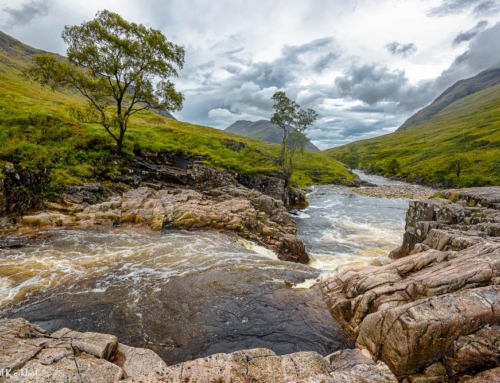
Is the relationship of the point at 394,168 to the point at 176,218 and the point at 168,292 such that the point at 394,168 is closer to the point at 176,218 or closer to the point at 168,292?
the point at 176,218

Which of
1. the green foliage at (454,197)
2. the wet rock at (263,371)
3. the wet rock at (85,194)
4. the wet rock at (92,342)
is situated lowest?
the wet rock at (92,342)

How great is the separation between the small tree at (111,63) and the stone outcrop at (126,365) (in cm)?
3135

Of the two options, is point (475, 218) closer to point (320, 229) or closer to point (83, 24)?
point (320, 229)

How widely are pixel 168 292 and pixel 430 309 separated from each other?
1211 centimetres

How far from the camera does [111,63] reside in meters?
32.8

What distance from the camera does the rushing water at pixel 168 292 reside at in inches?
458

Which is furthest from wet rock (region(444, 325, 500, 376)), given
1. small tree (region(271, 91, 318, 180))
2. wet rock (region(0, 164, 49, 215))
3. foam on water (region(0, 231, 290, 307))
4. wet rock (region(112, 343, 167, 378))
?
small tree (region(271, 91, 318, 180))

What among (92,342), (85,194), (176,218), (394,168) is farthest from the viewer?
(394,168)

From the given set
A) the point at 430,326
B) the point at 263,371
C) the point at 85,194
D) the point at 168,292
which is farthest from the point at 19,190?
the point at 430,326

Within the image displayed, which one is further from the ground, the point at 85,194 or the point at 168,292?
the point at 85,194

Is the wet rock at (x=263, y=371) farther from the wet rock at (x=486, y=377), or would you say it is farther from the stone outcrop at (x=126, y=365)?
the wet rock at (x=486, y=377)

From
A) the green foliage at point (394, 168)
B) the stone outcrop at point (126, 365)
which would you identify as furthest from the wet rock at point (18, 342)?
the green foliage at point (394, 168)

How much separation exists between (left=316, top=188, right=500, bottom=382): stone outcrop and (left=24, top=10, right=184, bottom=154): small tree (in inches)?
1282

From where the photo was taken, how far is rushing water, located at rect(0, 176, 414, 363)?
11.6 metres
